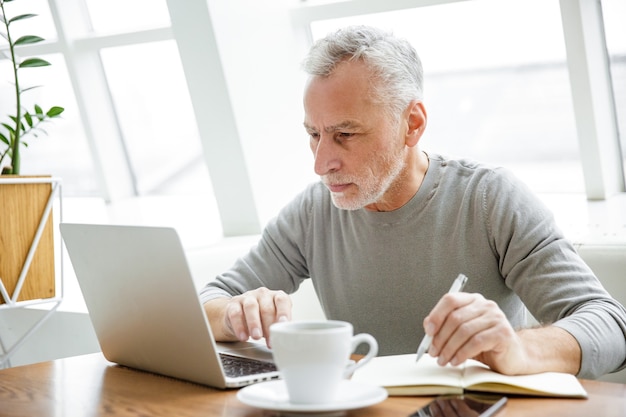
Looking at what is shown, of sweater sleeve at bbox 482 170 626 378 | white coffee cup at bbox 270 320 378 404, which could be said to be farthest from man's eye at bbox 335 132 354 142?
white coffee cup at bbox 270 320 378 404

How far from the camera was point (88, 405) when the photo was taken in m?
1.26

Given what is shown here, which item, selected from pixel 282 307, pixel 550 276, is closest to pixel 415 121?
pixel 550 276

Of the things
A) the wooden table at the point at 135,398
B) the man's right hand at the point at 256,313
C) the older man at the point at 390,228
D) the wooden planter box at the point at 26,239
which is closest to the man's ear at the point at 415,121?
the older man at the point at 390,228

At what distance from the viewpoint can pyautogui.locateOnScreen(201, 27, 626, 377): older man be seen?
62.2 inches

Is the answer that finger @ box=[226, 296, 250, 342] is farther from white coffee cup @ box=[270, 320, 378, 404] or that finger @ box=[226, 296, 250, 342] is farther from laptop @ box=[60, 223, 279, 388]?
white coffee cup @ box=[270, 320, 378, 404]

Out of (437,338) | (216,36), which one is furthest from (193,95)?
(437,338)

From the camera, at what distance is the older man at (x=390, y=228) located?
1.58 m

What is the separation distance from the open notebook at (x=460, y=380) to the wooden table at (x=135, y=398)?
0.02m

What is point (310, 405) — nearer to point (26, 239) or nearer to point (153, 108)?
point (26, 239)

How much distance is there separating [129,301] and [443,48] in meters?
1.76

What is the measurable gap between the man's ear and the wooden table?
767 millimetres

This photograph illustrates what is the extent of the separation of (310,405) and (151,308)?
0.36 metres

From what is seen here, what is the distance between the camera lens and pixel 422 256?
1778mm

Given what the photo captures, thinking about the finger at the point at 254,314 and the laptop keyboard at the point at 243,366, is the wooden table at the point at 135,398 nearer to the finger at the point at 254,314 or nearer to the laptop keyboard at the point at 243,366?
the laptop keyboard at the point at 243,366
